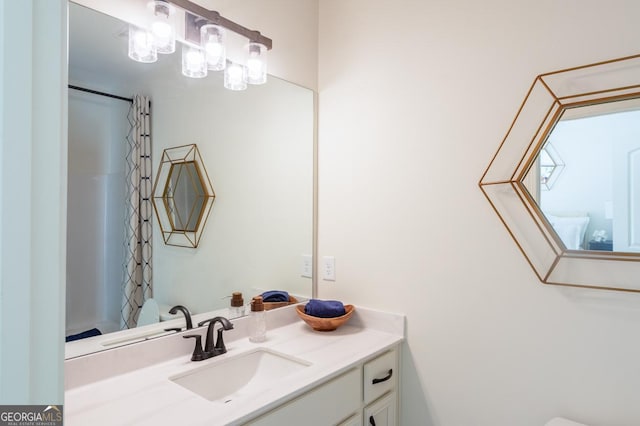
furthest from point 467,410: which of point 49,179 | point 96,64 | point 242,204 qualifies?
point 96,64

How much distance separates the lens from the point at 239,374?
4.68 feet

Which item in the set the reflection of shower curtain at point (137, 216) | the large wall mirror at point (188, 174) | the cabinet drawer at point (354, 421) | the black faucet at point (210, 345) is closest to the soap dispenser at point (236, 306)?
the large wall mirror at point (188, 174)

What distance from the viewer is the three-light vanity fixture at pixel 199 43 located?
1289 millimetres

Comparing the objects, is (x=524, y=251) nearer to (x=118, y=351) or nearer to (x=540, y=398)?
(x=540, y=398)

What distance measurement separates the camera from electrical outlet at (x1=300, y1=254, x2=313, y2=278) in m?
1.95

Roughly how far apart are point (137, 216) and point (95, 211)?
0.14 m

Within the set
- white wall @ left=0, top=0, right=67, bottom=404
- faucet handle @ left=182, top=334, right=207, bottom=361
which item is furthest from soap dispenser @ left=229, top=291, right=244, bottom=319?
white wall @ left=0, top=0, right=67, bottom=404

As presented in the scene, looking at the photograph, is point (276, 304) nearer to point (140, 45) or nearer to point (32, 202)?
point (140, 45)

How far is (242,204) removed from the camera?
1.73 meters

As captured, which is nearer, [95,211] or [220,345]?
[95,211]

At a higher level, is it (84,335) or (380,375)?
(84,335)

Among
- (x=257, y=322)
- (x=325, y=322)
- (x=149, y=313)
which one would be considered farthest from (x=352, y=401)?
(x=149, y=313)

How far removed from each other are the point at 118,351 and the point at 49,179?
101cm

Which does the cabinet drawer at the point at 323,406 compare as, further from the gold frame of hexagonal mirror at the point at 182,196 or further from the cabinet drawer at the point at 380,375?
the gold frame of hexagonal mirror at the point at 182,196
